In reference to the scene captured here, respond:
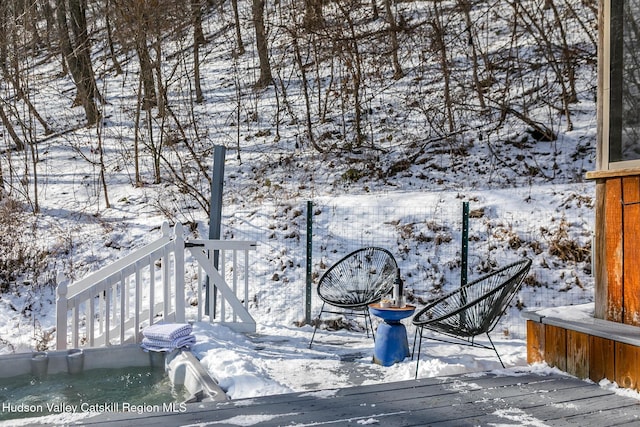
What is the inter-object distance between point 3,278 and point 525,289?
7173mm

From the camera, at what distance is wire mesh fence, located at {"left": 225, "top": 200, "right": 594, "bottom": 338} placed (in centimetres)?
602

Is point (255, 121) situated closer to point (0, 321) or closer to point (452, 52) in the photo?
point (452, 52)

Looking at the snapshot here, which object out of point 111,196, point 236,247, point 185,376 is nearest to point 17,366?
point 185,376

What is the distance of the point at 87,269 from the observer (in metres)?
7.98

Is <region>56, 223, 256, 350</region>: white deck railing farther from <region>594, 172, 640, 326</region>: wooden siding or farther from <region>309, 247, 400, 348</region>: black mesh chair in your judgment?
<region>594, 172, 640, 326</region>: wooden siding

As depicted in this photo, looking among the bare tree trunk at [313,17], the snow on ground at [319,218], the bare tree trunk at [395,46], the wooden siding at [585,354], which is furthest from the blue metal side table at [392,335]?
the bare tree trunk at [395,46]

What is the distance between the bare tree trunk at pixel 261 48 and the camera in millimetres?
12034

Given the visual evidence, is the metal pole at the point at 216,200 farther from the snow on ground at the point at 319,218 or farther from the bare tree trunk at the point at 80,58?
the bare tree trunk at the point at 80,58

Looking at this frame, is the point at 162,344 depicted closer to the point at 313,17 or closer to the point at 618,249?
the point at 618,249

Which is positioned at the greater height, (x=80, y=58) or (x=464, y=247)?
(x=80, y=58)

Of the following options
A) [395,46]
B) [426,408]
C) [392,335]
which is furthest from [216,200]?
[395,46]

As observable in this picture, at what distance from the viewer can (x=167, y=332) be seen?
414 centimetres

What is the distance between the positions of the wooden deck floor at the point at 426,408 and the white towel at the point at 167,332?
1516 millimetres

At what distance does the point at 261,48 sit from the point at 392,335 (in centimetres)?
947
